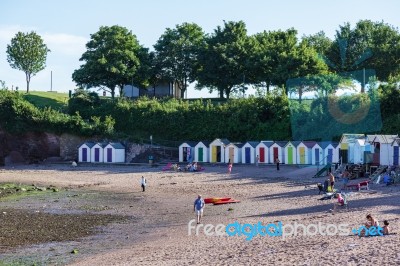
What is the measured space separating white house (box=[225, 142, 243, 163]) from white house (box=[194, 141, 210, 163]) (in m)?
2.27

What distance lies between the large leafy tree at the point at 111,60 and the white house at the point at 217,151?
75.0ft

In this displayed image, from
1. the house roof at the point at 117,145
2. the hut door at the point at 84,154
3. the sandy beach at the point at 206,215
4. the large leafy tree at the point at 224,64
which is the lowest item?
the sandy beach at the point at 206,215

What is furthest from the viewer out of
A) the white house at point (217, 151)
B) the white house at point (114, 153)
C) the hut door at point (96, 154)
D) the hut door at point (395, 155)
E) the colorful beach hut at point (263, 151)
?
the hut door at point (96, 154)

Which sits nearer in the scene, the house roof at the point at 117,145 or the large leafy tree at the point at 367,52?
the house roof at the point at 117,145

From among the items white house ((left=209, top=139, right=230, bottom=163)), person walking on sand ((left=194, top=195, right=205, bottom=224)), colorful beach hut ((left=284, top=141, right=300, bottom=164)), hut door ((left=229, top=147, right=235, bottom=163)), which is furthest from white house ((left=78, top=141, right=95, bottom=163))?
person walking on sand ((left=194, top=195, right=205, bottom=224))

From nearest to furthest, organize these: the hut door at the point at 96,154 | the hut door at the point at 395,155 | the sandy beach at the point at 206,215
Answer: the sandy beach at the point at 206,215 < the hut door at the point at 395,155 < the hut door at the point at 96,154

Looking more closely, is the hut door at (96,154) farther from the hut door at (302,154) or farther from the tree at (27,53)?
the tree at (27,53)

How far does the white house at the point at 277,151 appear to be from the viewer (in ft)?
188

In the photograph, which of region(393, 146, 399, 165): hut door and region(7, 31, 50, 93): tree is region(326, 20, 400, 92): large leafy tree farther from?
region(7, 31, 50, 93): tree

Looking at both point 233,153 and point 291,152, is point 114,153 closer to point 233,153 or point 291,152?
point 233,153

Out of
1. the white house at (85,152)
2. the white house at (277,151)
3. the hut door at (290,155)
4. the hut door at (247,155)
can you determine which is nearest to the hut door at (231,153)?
the hut door at (247,155)

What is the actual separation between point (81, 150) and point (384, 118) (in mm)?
32848

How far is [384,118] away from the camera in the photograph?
63.1 m

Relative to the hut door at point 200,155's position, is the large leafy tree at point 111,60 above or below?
above
